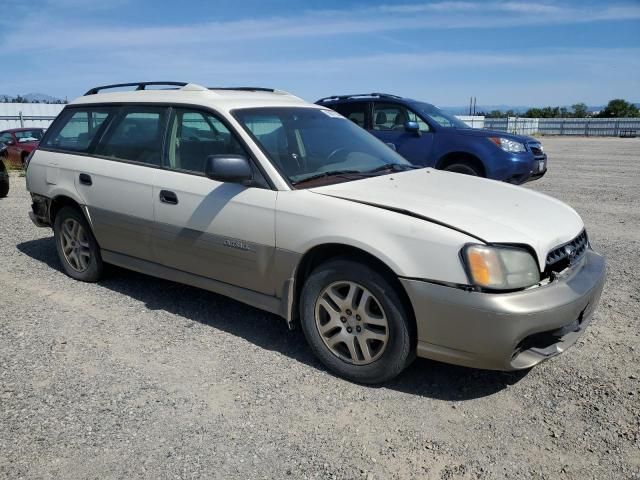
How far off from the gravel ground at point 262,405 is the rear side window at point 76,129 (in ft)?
4.85

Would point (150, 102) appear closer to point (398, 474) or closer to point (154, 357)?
point (154, 357)

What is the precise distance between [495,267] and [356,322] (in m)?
0.90

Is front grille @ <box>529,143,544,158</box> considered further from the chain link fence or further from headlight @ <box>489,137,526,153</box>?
the chain link fence

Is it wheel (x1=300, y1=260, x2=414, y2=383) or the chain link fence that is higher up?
the chain link fence

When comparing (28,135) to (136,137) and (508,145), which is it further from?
(136,137)

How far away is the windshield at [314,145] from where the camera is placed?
3895mm

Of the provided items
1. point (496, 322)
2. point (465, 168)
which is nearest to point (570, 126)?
point (465, 168)

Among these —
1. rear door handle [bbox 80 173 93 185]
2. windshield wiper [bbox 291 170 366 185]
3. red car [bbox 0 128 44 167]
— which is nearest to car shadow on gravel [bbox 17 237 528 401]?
rear door handle [bbox 80 173 93 185]

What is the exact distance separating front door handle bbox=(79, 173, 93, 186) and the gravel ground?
103 cm

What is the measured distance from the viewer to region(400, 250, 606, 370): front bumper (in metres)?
2.88

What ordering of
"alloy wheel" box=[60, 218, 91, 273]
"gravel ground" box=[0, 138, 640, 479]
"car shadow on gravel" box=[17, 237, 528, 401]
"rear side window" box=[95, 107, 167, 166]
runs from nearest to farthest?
"gravel ground" box=[0, 138, 640, 479]
"car shadow on gravel" box=[17, 237, 528, 401]
"rear side window" box=[95, 107, 167, 166]
"alloy wheel" box=[60, 218, 91, 273]

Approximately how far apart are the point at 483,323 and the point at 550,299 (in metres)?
0.41

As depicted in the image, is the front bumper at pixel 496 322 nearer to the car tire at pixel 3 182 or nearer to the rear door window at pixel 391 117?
the rear door window at pixel 391 117

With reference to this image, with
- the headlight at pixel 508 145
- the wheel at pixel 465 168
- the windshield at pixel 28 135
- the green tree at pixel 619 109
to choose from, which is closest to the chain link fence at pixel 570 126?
the green tree at pixel 619 109
